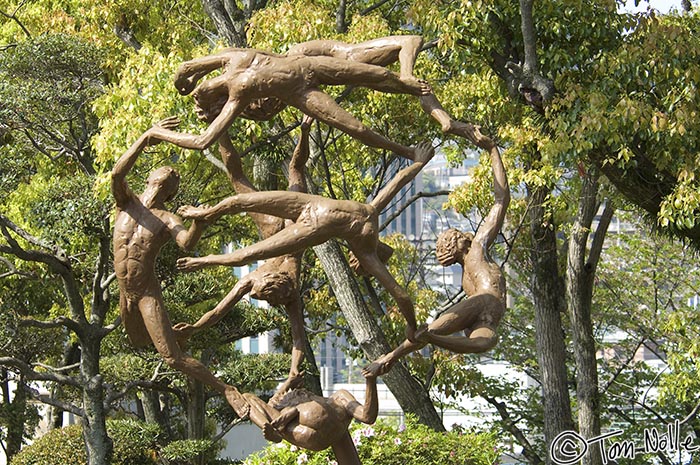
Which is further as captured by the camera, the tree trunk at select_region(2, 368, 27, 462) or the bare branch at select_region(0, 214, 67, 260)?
the tree trunk at select_region(2, 368, 27, 462)

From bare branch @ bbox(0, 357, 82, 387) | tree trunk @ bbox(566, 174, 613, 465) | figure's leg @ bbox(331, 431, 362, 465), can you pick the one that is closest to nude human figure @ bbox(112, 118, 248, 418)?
figure's leg @ bbox(331, 431, 362, 465)

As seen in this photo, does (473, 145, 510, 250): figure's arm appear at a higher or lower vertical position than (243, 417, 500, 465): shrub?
higher

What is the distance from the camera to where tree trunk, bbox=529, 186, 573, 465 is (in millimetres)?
10477

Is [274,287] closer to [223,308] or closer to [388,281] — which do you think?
[223,308]

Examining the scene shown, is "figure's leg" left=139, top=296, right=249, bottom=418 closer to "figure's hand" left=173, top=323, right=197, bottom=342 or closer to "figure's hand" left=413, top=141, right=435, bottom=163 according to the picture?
"figure's hand" left=173, top=323, right=197, bottom=342

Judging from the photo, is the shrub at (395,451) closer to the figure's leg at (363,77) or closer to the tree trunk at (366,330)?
the tree trunk at (366,330)

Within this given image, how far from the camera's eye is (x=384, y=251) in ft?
16.1

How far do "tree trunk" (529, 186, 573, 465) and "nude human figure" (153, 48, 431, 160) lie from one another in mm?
5462

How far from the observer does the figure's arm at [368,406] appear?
4.77 metres

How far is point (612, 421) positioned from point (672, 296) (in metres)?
1.77

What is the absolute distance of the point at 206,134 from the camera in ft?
15.3

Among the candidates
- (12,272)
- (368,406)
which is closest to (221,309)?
(368,406)

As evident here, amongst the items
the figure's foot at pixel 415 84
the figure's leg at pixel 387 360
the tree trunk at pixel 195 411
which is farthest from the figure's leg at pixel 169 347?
the tree trunk at pixel 195 411

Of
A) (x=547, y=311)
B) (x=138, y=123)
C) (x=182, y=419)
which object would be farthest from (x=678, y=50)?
(x=182, y=419)
